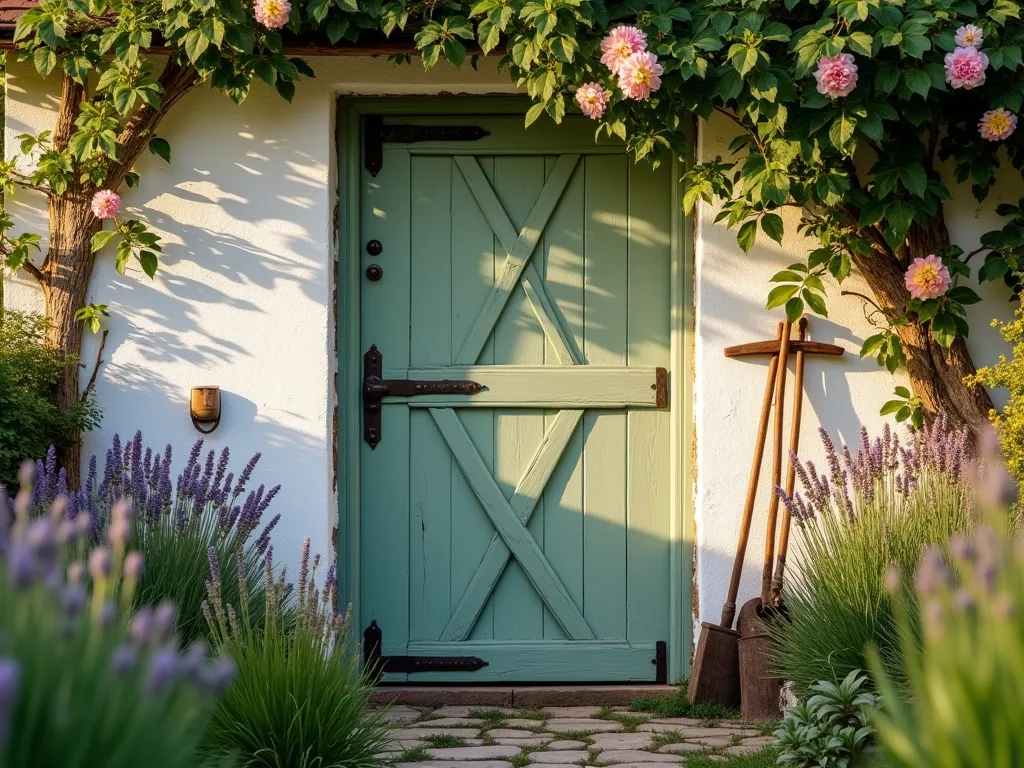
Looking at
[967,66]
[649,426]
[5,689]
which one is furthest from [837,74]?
[5,689]

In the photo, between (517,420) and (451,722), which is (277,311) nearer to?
(517,420)

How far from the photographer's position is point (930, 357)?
4.44 metres

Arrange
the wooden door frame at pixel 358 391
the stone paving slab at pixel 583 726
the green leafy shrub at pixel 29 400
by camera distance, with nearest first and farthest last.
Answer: the green leafy shrub at pixel 29 400, the stone paving slab at pixel 583 726, the wooden door frame at pixel 358 391

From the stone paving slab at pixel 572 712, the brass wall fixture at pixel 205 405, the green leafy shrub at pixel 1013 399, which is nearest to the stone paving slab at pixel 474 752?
the stone paving slab at pixel 572 712

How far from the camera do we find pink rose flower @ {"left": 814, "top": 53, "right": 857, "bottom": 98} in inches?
149

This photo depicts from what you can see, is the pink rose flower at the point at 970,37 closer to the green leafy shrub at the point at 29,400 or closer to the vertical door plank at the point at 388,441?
the vertical door plank at the point at 388,441

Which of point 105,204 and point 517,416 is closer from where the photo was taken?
point 105,204

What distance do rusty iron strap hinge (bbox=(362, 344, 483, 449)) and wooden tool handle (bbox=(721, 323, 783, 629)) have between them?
3.78ft

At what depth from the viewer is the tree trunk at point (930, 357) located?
4.40 meters

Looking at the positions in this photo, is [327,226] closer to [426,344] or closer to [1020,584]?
[426,344]

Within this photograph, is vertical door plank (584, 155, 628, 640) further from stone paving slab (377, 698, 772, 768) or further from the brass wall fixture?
the brass wall fixture

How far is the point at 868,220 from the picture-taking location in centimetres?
418

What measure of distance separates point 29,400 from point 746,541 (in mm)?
2716

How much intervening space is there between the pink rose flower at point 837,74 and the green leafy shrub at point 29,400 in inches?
117
